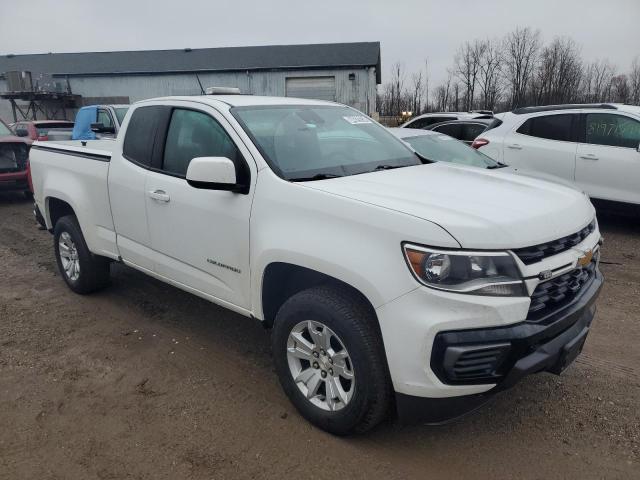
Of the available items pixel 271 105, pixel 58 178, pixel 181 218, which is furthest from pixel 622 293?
pixel 58 178

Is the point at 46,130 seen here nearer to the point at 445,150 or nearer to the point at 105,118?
the point at 105,118

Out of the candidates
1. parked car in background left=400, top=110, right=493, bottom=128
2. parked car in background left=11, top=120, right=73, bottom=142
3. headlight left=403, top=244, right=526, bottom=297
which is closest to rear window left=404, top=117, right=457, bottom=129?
parked car in background left=400, top=110, right=493, bottom=128

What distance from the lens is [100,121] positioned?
11.5m

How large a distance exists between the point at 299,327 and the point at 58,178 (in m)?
3.38

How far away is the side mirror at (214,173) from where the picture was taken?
3.05 m

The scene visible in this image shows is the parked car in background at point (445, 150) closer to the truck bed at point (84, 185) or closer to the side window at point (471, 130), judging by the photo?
the side window at point (471, 130)

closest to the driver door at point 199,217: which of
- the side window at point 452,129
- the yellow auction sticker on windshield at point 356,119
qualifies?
the yellow auction sticker on windshield at point 356,119

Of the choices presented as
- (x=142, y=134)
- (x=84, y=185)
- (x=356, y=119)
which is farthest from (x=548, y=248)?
(x=84, y=185)

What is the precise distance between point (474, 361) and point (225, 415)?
62.2 inches

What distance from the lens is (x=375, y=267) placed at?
8.15ft

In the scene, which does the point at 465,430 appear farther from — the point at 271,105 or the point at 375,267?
the point at 271,105

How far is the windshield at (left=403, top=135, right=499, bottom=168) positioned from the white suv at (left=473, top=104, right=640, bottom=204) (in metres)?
1.24

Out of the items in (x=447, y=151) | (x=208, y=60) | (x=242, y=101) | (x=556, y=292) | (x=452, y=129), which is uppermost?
(x=208, y=60)

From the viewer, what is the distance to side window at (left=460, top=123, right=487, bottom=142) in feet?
33.7
